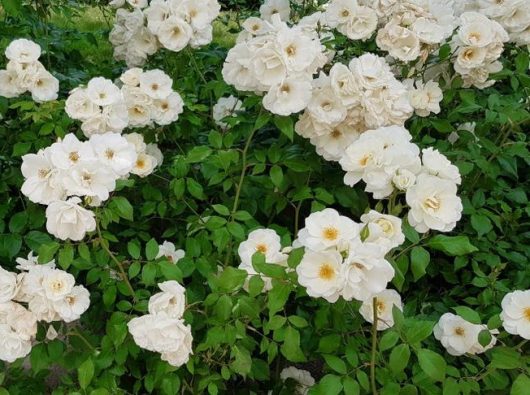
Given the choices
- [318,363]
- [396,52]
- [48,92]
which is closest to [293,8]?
[396,52]

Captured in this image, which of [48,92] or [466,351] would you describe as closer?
[466,351]

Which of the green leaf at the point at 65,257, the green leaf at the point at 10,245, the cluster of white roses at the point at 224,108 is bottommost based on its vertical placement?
the green leaf at the point at 10,245

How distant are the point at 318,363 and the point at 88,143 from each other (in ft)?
3.42

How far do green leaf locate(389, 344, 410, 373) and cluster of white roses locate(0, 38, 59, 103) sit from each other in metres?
1.24

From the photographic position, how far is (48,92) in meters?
2.12

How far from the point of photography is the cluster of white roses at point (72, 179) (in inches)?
58.2

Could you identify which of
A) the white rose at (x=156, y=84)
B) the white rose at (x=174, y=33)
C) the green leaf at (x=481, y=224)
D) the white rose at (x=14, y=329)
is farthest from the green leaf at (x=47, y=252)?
the green leaf at (x=481, y=224)

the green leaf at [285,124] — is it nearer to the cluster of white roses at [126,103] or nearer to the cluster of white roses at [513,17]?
the cluster of white roses at [126,103]

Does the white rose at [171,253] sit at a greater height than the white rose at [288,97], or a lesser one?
lesser

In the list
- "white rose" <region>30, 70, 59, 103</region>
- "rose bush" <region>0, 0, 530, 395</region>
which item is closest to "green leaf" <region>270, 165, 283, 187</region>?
"rose bush" <region>0, 0, 530, 395</region>

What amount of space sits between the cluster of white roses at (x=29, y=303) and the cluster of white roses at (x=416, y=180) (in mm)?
689

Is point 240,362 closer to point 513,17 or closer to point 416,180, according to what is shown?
point 416,180

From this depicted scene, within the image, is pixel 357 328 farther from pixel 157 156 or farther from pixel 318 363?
pixel 157 156

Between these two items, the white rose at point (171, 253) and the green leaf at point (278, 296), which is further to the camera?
the white rose at point (171, 253)
